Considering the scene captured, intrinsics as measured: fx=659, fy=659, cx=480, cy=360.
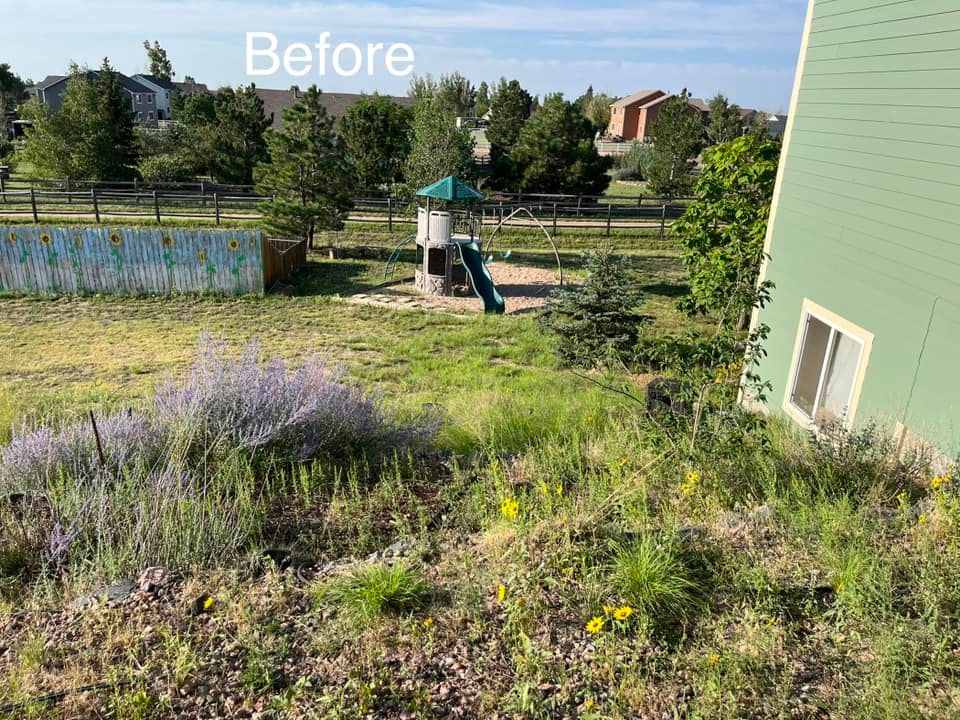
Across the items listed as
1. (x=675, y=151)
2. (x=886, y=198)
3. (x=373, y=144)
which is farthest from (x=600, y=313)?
(x=373, y=144)

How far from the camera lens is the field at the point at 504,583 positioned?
8.13 ft

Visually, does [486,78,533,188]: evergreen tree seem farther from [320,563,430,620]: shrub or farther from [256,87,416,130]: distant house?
[320,563,430,620]: shrub

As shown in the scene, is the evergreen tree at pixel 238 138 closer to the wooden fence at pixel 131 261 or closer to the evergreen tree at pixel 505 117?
the evergreen tree at pixel 505 117

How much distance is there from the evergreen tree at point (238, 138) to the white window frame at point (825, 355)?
28.9m

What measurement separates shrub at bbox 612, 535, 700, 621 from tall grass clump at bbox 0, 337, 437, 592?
6.28 ft

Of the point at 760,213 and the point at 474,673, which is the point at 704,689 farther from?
the point at 760,213

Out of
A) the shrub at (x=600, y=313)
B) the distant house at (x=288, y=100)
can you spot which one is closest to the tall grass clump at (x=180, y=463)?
the shrub at (x=600, y=313)

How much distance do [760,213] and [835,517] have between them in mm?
8857

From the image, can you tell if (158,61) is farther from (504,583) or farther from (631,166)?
(504,583)

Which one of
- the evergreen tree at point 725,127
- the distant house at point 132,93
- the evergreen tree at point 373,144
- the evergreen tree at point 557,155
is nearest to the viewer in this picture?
the evergreen tree at point 557,155

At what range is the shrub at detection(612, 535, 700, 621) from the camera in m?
2.88

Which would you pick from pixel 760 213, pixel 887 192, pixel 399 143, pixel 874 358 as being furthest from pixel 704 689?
pixel 399 143

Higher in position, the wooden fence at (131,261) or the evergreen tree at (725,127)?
the evergreen tree at (725,127)

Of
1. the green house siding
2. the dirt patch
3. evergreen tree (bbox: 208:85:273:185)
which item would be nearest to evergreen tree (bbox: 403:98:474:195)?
the dirt patch
